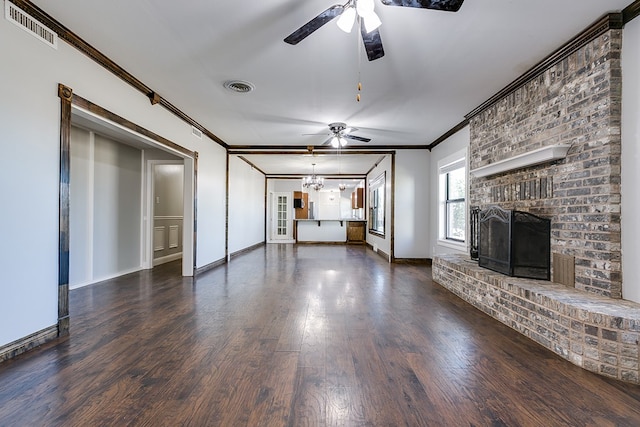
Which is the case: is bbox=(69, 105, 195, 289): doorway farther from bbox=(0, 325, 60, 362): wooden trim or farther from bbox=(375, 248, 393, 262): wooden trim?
bbox=(375, 248, 393, 262): wooden trim

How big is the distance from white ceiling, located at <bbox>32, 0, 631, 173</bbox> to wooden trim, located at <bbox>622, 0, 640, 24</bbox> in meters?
0.07

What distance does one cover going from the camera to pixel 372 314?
317cm

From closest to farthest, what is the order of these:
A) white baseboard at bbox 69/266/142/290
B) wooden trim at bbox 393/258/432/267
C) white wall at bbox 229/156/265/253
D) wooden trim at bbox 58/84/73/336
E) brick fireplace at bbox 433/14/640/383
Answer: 1. brick fireplace at bbox 433/14/640/383
2. wooden trim at bbox 58/84/73/336
3. white baseboard at bbox 69/266/142/290
4. wooden trim at bbox 393/258/432/267
5. white wall at bbox 229/156/265/253

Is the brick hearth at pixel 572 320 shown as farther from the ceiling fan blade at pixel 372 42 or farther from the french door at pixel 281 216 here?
the french door at pixel 281 216

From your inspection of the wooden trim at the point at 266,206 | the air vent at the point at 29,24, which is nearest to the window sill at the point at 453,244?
the air vent at the point at 29,24

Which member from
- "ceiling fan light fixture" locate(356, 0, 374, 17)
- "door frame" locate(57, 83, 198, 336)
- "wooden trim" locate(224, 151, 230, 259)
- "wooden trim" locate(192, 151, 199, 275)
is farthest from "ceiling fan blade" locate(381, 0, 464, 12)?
"wooden trim" locate(224, 151, 230, 259)

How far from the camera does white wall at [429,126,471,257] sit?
5.20 metres

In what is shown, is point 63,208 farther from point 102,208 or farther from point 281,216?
point 281,216

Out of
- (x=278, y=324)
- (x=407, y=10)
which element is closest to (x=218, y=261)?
(x=278, y=324)

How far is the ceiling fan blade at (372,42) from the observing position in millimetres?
2066

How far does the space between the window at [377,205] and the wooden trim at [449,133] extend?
1.64 m

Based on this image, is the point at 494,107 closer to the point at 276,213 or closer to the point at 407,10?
the point at 407,10

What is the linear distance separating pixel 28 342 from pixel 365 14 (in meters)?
3.32

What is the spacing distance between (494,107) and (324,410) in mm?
4142
